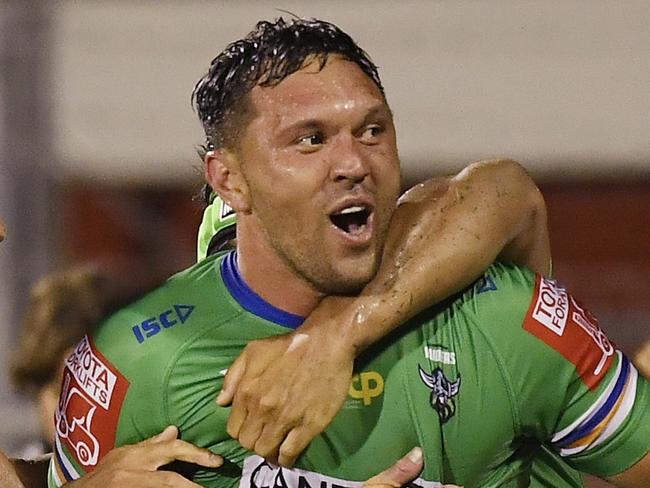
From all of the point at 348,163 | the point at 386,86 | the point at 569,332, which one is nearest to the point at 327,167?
the point at 348,163

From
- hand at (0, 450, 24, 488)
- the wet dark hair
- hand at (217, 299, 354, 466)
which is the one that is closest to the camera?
hand at (217, 299, 354, 466)

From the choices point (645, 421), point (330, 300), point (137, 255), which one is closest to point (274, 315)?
point (330, 300)

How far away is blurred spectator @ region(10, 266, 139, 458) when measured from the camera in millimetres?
3230

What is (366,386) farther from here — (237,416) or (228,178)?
(228,178)

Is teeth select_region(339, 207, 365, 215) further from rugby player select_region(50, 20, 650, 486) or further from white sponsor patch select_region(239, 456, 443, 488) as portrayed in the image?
white sponsor patch select_region(239, 456, 443, 488)

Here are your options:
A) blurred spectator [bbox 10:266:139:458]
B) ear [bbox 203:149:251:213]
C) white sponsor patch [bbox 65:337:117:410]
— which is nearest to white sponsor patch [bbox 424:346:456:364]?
ear [bbox 203:149:251:213]

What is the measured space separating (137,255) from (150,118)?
3.03 feet

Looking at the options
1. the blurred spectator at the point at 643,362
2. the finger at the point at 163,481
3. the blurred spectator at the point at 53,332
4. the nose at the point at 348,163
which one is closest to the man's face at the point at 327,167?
the nose at the point at 348,163

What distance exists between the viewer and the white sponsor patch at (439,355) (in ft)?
6.78

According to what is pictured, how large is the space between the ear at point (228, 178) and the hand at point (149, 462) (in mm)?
350

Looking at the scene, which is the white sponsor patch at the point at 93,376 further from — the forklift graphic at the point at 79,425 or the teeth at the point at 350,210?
the teeth at the point at 350,210

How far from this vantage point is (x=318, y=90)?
→ 2.01 meters

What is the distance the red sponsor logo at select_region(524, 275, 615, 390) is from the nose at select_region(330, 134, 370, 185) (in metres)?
0.33

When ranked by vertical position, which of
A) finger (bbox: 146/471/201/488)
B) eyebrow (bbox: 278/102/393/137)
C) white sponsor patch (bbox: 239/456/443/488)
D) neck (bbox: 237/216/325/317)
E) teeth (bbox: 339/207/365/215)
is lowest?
white sponsor patch (bbox: 239/456/443/488)
